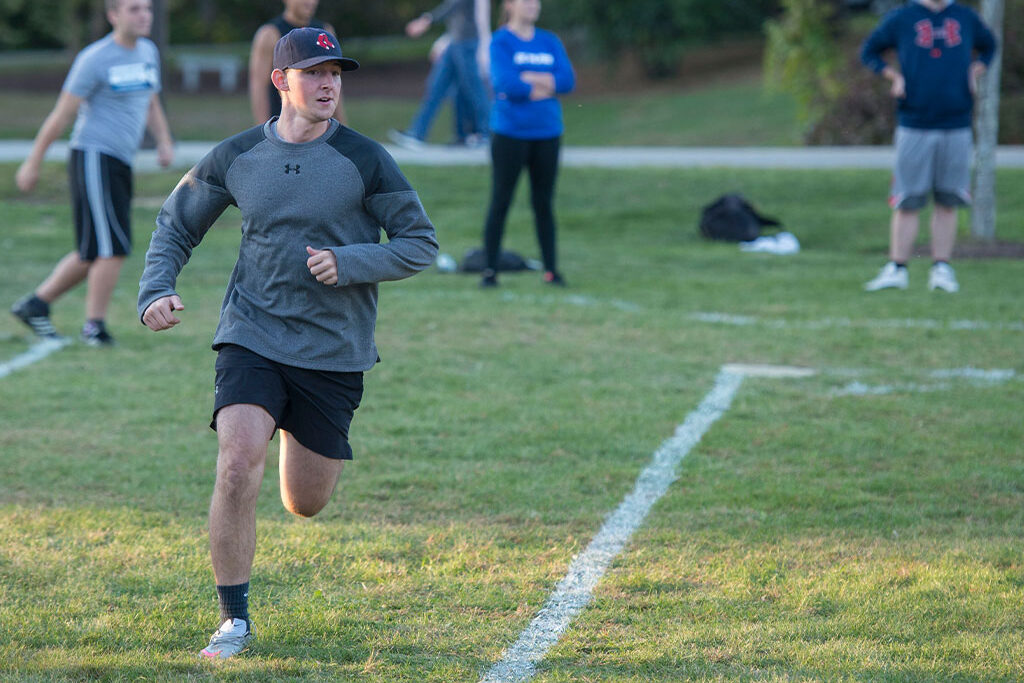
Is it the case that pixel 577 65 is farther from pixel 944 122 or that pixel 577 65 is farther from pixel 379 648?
pixel 379 648

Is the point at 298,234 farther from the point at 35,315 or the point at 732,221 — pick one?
the point at 732,221

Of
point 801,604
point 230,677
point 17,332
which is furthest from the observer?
point 17,332

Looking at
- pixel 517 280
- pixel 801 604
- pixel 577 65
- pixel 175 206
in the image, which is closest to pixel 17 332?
pixel 517 280

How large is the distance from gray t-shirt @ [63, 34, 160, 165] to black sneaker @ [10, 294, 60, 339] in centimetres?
111

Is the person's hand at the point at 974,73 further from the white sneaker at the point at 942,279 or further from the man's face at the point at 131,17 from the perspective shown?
the man's face at the point at 131,17

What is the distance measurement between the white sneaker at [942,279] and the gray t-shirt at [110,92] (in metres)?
6.09

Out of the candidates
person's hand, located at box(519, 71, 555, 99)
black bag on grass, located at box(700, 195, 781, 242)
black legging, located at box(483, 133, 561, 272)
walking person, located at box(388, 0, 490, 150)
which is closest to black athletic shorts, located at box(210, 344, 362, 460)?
person's hand, located at box(519, 71, 555, 99)

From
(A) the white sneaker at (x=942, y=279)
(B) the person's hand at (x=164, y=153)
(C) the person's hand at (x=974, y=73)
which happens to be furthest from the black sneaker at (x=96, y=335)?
(C) the person's hand at (x=974, y=73)

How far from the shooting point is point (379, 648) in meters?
4.02

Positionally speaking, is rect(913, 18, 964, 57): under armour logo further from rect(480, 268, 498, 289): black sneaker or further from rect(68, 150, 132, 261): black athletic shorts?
rect(68, 150, 132, 261): black athletic shorts

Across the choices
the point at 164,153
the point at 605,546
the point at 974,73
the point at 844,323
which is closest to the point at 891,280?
the point at 844,323

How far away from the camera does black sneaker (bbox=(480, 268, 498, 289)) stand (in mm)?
10773

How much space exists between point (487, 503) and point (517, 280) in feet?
19.1

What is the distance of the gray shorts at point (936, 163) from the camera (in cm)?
1042
